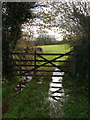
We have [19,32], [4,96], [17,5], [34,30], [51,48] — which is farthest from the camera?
[51,48]

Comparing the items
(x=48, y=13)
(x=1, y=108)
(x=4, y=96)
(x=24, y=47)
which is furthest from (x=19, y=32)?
(x=1, y=108)

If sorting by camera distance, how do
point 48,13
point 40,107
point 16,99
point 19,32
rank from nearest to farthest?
point 40,107, point 16,99, point 19,32, point 48,13

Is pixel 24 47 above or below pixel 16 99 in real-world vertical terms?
above

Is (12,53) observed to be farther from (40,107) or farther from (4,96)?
(40,107)

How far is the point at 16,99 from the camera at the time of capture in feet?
13.9

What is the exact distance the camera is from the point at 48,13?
752 cm

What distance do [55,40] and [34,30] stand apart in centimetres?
144

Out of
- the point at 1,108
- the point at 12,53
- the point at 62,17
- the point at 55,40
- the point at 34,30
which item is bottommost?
the point at 1,108

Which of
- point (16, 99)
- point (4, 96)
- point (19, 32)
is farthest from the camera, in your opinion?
point (19, 32)

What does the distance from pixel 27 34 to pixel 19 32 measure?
3.73 ft

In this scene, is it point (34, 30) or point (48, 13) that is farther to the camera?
point (34, 30)

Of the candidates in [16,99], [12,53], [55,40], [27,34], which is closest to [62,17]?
[55,40]

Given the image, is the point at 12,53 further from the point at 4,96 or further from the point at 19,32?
the point at 4,96

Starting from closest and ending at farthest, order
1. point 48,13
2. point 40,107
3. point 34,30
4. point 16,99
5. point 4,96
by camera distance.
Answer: point 40,107
point 16,99
point 4,96
point 48,13
point 34,30
